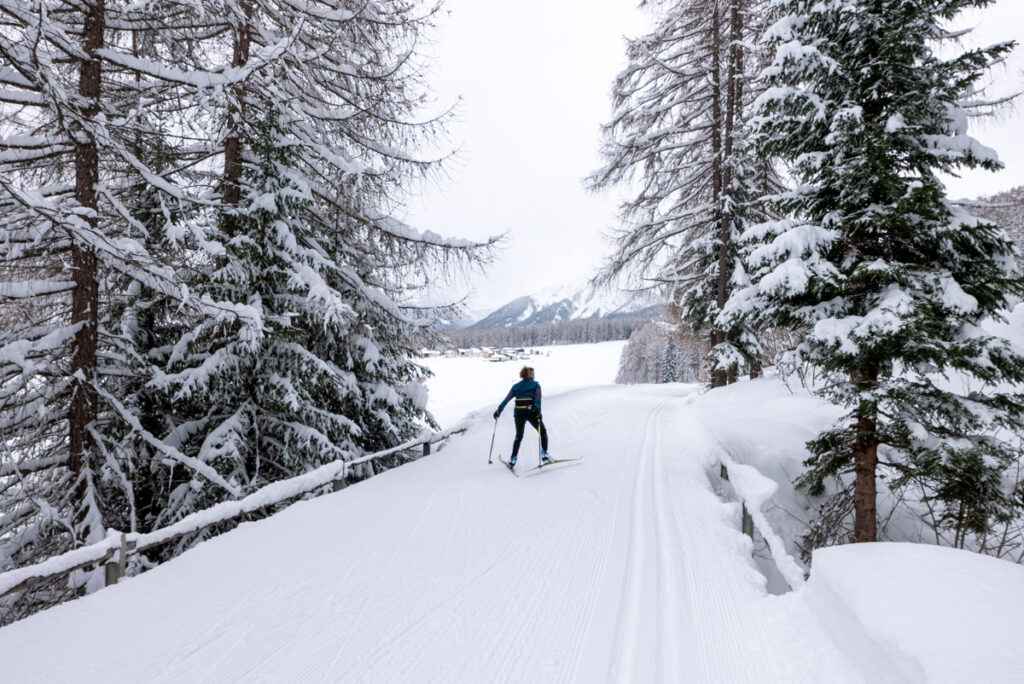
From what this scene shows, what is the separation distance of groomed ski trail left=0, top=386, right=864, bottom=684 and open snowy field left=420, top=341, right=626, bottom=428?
1031 cm

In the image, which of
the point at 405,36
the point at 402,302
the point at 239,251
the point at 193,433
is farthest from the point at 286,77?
the point at 193,433

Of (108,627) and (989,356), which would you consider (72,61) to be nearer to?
(108,627)

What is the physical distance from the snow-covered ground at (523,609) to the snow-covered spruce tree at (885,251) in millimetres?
1582

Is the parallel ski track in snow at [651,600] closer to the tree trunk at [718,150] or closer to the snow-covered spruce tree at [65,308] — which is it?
the snow-covered spruce tree at [65,308]

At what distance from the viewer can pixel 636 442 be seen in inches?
428

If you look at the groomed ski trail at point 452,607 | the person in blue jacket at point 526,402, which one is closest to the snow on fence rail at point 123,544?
the groomed ski trail at point 452,607

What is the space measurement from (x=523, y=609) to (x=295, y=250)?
7.08 m

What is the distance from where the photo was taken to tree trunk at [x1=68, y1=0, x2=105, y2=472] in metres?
5.72

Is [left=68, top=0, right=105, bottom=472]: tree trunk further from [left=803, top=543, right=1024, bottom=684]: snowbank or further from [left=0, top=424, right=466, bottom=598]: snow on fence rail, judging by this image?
[left=803, top=543, right=1024, bottom=684]: snowbank

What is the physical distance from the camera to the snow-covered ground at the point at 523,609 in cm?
278

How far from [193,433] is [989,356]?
11639 mm

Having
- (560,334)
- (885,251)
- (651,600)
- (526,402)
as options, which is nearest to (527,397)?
(526,402)

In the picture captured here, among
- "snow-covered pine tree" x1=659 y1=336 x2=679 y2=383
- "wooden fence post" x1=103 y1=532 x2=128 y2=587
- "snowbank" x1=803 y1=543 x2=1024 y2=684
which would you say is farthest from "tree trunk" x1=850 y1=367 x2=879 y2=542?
"snow-covered pine tree" x1=659 y1=336 x2=679 y2=383

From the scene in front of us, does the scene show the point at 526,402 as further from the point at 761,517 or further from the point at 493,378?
the point at 493,378
